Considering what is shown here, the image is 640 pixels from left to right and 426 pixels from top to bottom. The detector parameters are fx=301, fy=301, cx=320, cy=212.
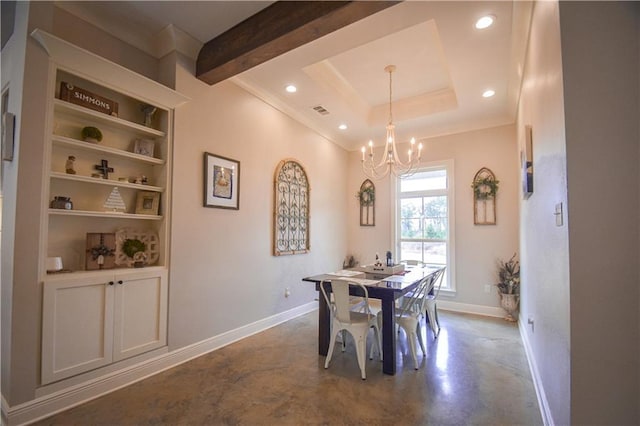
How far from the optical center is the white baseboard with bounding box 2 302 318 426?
199 cm

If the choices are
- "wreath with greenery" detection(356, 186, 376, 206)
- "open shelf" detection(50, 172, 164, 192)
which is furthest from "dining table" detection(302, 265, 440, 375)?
"wreath with greenery" detection(356, 186, 376, 206)

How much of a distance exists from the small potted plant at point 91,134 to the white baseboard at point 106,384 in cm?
189

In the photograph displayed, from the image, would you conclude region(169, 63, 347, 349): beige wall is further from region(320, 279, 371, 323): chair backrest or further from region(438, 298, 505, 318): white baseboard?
region(438, 298, 505, 318): white baseboard

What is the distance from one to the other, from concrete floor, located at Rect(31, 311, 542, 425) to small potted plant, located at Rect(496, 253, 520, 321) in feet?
3.42

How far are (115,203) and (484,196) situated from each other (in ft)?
15.5

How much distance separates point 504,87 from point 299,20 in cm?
266

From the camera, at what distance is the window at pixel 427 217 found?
16.2 feet

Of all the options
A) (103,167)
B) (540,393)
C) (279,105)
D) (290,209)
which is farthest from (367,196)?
(103,167)

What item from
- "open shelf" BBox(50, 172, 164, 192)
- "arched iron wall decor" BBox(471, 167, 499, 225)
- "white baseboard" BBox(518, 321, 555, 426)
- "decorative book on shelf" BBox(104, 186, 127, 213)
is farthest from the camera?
"arched iron wall decor" BBox(471, 167, 499, 225)

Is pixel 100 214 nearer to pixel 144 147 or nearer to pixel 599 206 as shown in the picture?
pixel 144 147

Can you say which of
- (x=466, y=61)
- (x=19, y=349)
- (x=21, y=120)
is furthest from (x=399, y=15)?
(x=19, y=349)

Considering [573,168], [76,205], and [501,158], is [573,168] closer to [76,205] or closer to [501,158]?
[76,205]

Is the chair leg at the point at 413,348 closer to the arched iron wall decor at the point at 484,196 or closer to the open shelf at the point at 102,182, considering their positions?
the arched iron wall decor at the point at 484,196

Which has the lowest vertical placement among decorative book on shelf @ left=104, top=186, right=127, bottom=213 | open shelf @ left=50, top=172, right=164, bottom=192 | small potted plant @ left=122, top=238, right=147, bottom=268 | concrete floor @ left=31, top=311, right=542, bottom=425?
concrete floor @ left=31, top=311, right=542, bottom=425
